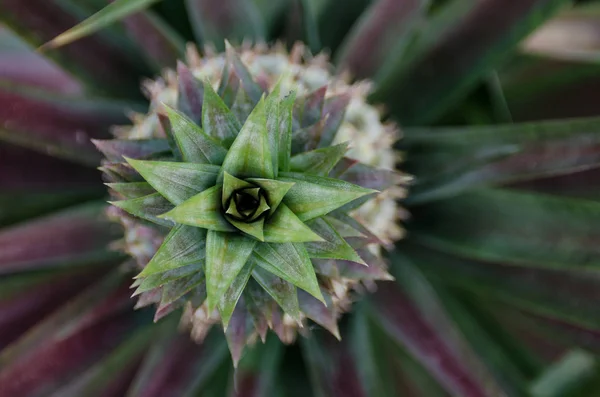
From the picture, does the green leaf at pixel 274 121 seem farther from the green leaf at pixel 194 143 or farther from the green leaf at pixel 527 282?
the green leaf at pixel 527 282

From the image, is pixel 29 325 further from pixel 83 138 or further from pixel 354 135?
pixel 354 135

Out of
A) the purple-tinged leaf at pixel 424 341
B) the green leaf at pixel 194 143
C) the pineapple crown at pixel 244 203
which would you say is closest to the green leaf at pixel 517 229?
the purple-tinged leaf at pixel 424 341

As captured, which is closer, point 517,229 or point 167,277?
point 167,277

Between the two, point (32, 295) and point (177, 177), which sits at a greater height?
point (177, 177)

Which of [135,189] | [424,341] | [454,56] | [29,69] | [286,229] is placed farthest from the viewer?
[29,69]

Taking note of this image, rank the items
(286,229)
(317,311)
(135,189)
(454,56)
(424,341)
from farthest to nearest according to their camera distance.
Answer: (454,56)
(424,341)
(317,311)
(135,189)
(286,229)

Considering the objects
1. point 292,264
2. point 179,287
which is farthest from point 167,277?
point 292,264

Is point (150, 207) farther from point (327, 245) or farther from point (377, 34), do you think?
point (377, 34)
